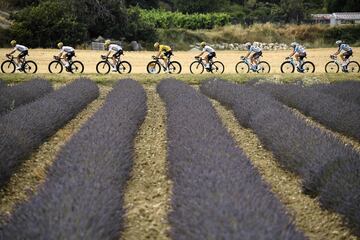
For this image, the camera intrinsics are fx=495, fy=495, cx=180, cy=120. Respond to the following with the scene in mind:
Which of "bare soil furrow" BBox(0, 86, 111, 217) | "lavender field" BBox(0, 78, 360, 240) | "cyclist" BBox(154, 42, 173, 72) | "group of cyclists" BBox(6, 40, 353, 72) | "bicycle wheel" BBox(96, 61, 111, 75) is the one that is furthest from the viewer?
"bicycle wheel" BBox(96, 61, 111, 75)

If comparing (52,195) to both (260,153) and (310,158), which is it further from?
(260,153)

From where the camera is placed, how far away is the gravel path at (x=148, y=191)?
3.81 m

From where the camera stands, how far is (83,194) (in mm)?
3438

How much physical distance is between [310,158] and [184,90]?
5.59 metres

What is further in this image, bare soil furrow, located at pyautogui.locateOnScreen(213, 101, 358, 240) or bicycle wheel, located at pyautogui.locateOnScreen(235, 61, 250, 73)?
bicycle wheel, located at pyautogui.locateOnScreen(235, 61, 250, 73)

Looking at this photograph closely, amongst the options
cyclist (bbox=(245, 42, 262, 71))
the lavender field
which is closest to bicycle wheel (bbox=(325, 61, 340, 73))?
cyclist (bbox=(245, 42, 262, 71))

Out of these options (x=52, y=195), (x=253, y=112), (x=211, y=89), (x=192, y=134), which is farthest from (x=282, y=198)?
(x=211, y=89)

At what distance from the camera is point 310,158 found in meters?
5.09

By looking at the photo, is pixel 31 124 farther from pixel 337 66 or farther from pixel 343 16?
pixel 343 16

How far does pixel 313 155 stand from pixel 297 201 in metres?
0.70

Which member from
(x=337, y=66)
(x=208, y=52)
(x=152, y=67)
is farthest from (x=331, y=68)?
(x=152, y=67)

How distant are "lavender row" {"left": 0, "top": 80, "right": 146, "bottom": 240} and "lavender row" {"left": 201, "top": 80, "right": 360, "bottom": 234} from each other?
1764mm

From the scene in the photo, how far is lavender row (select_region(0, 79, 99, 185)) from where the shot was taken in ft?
16.6

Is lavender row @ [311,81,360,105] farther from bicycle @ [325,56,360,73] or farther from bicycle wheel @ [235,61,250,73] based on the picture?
bicycle @ [325,56,360,73]
